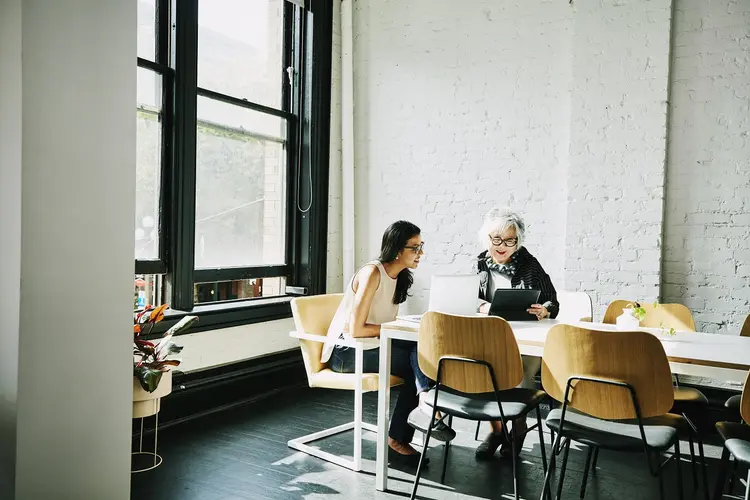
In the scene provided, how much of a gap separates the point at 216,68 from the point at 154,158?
2.88 ft

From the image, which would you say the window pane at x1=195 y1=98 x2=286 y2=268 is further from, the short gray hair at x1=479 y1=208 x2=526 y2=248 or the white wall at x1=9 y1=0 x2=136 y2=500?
the white wall at x1=9 y1=0 x2=136 y2=500

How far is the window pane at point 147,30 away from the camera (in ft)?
13.1

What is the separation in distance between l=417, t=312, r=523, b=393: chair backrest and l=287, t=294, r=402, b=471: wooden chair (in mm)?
558

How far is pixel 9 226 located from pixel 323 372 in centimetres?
191

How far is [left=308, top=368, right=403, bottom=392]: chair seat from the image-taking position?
3.39m

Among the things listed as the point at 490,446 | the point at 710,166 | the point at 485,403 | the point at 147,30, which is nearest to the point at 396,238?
the point at 485,403

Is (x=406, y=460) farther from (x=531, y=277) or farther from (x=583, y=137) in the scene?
(x=583, y=137)

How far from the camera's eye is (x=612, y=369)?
2385mm

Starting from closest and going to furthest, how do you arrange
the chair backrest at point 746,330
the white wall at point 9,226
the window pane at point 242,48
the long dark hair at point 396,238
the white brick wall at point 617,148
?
the white wall at point 9,226 < the chair backrest at point 746,330 < the long dark hair at point 396,238 < the white brick wall at point 617,148 < the window pane at point 242,48

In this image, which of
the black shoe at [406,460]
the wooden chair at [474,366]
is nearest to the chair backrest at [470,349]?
the wooden chair at [474,366]

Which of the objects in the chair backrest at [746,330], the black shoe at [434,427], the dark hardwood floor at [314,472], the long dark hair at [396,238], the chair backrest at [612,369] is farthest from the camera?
the long dark hair at [396,238]

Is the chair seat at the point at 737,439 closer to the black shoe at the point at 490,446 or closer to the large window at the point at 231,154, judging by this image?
the black shoe at the point at 490,446

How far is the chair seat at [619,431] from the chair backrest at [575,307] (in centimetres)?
126

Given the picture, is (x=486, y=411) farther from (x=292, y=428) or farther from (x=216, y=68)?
(x=216, y=68)
